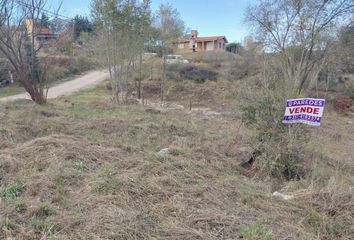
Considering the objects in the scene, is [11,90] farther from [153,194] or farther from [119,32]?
[153,194]

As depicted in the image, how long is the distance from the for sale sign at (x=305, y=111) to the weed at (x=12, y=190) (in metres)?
3.34

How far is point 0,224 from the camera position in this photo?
2203 millimetres

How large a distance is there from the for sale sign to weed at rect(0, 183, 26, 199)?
11.0 feet

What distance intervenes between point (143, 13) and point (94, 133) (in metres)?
7.73

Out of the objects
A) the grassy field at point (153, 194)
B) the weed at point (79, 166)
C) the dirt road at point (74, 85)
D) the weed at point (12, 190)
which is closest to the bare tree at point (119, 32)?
the dirt road at point (74, 85)

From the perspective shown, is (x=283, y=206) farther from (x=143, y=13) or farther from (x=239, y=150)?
(x=143, y=13)

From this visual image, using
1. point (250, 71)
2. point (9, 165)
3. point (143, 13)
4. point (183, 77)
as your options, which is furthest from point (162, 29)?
point (9, 165)

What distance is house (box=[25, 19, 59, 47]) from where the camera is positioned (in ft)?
32.7

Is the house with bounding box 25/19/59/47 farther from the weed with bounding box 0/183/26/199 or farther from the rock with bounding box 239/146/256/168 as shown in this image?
the rock with bounding box 239/146/256/168

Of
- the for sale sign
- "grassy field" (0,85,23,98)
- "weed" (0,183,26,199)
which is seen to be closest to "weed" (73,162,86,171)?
"weed" (0,183,26,199)

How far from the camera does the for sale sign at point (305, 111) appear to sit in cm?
361

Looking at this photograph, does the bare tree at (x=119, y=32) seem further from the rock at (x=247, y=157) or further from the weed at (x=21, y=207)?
the weed at (x=21, y=207)

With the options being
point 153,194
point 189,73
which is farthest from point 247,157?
point 189,73

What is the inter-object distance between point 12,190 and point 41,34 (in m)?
9.48
